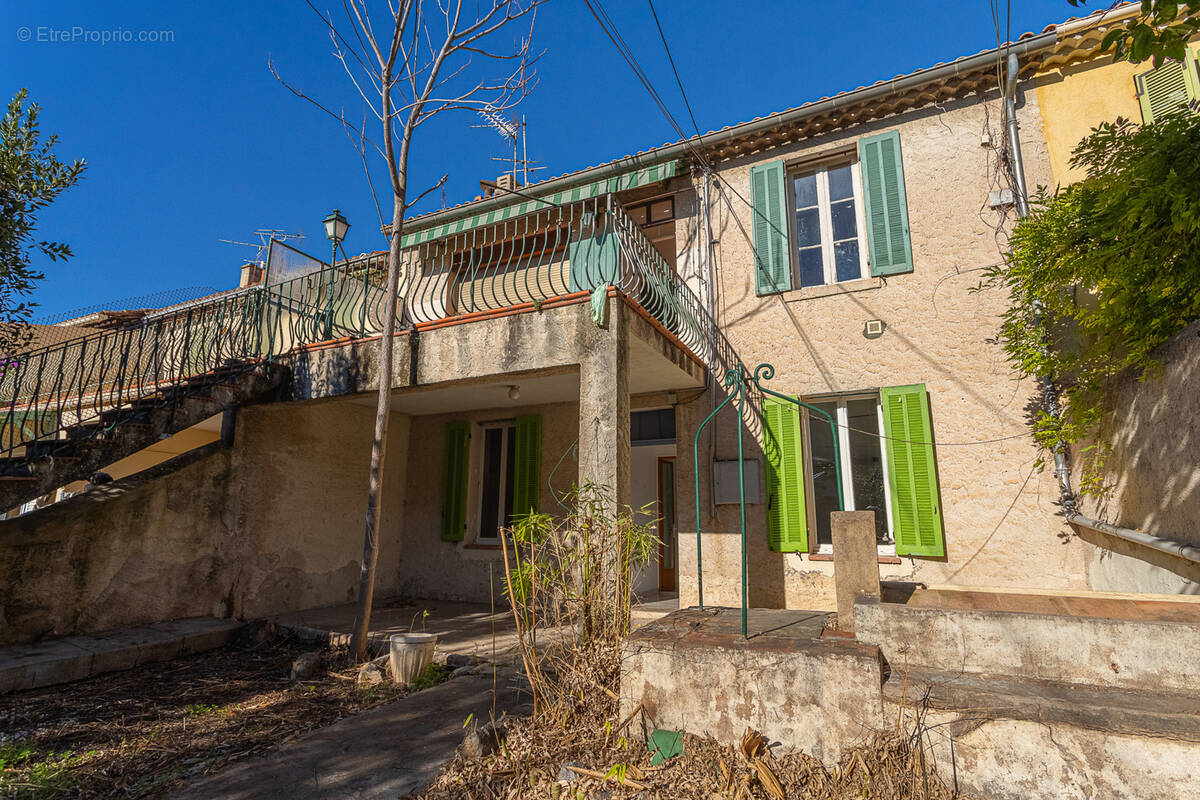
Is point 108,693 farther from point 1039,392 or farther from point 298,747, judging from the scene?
point 1039,392

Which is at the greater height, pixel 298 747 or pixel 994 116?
pixel 994 116

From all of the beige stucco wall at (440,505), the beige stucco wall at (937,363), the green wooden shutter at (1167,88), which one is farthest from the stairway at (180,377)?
the green wooden shutter at (1167,88)

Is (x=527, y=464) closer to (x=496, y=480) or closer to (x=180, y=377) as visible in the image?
(x=496, y=480)

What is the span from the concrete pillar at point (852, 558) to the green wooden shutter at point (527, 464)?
4.67 meters

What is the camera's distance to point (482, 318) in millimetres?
5047

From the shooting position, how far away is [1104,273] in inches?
147

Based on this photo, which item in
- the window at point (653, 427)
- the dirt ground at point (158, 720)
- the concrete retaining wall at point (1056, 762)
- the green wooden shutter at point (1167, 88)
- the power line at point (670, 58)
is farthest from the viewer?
the window at point (653, 427)

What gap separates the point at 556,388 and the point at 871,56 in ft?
16.7

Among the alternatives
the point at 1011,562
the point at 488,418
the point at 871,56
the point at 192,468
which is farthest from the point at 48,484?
the point at 871,56

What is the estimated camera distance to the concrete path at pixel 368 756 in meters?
2.76

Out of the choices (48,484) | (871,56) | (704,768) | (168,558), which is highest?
(871,56)

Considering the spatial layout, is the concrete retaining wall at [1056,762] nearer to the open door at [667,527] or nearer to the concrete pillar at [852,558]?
the concrete pillar at [852,558]

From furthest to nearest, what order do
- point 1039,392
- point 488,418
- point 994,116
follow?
point 488,418 < point 994,116 < point 1039,392

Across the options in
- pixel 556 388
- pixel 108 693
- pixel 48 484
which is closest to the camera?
pixel 108 693
